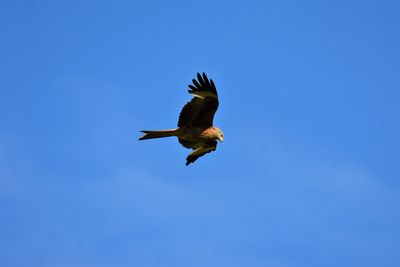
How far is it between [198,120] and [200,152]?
1.45 m

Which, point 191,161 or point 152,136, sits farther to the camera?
point 191,161

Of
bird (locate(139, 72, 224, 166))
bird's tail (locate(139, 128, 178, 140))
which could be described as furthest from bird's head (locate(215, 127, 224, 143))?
bird's tail (locate(139, 128, 178, 140))

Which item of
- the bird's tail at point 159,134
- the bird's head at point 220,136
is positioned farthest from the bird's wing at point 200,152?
the bird's tail at point 159,134

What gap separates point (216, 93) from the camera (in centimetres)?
1414

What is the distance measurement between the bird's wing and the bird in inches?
8.7

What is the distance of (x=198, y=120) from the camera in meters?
14.5

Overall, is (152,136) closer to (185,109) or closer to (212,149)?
(185,109)

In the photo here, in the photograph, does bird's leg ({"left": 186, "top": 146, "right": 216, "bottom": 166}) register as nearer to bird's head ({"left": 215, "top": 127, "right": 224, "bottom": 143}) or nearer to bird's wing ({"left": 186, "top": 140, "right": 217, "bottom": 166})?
bird's wing ({"left": 186, "top": 140, "right": 217, "bottom": 166})

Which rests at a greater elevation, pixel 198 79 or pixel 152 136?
pixel 198 79

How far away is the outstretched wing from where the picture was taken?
14.0 meters

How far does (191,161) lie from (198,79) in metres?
2.73

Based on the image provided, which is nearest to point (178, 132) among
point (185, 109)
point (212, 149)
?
point (185, 109)

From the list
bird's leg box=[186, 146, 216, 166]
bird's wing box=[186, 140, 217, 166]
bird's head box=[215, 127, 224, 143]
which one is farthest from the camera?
bird's leg box=[186, 146, 216, 166]

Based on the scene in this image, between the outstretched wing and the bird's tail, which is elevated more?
the outstretched wing
